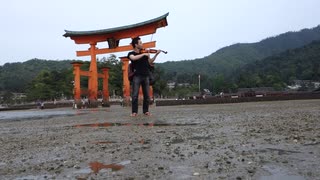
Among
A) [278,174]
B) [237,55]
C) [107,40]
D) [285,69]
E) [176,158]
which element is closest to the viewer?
[278,174]

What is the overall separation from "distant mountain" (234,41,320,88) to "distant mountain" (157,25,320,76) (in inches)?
728

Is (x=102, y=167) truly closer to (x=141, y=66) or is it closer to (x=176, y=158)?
(x=176, y=158)

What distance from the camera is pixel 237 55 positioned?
14975 cm

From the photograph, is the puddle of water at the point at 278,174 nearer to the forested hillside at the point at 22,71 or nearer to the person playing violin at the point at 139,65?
the person playing violin at the point at 139,65

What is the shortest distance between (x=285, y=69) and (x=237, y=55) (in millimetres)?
52901

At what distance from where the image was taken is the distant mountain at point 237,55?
132875 mm

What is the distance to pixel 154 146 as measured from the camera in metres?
3.24

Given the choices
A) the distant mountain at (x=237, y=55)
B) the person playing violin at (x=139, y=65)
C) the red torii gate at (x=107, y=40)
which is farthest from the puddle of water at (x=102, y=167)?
the distant mountain at (x=237, y=55)

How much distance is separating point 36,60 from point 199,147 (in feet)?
433

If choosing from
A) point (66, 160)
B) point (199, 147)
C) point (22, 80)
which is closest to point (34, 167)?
point (66, 160)

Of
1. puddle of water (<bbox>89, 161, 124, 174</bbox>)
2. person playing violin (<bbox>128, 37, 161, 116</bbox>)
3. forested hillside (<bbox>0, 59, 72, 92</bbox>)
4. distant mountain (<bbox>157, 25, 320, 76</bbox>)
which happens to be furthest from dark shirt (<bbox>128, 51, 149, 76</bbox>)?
distant mountain (<bbox>157, 25, 320, 76</bbox>)

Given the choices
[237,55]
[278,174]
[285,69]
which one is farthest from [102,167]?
[237,55]

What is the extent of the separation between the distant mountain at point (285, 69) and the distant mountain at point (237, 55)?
18.5 m

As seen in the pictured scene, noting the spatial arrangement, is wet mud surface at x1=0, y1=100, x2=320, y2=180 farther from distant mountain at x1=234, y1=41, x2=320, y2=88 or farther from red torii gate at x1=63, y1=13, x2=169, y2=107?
distant mountain at x1=234, y1=41, x2=320, y2=88
